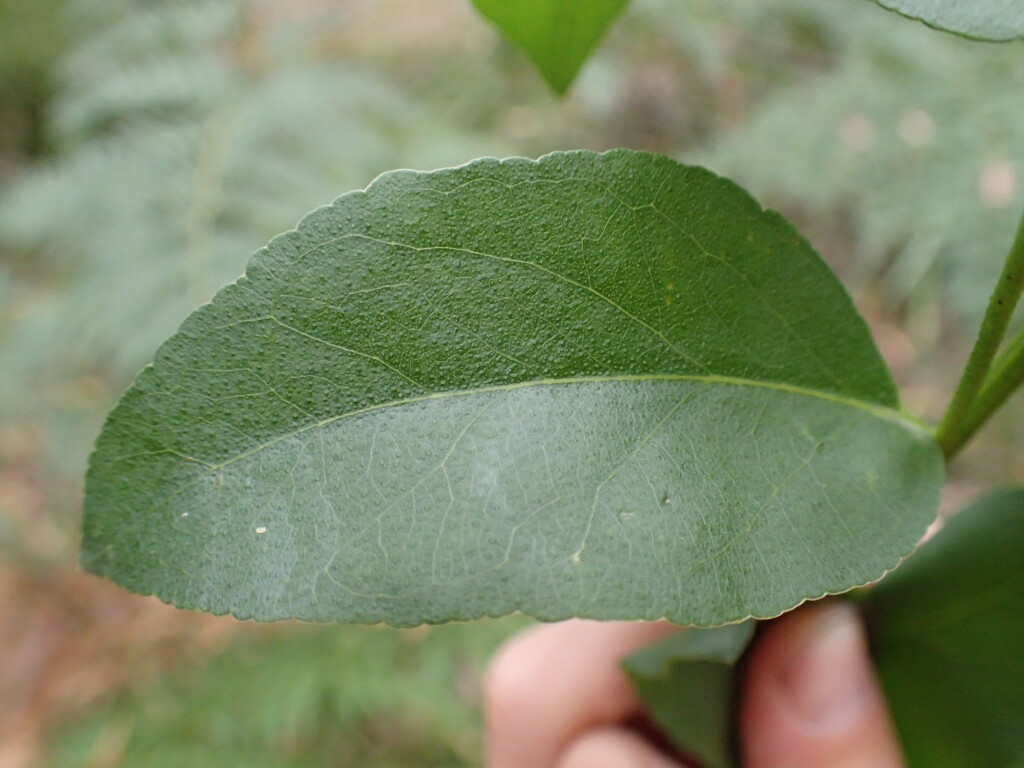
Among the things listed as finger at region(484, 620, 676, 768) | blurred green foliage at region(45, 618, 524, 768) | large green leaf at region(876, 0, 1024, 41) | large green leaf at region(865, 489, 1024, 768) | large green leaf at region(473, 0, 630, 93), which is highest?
large green leaf at region(876, 0, 1024, 41)

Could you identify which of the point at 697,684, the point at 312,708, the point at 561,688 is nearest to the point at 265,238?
the point at 312,708

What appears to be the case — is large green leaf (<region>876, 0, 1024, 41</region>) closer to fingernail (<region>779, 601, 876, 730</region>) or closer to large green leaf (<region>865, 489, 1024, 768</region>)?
large green leaf (<region>865, 489, 1024, 768</region>)

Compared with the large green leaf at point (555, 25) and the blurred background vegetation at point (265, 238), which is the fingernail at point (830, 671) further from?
the blurred background vegetation at point (265, 238)

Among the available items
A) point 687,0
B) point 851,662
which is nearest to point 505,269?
point 851,662

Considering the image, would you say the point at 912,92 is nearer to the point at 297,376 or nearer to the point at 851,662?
the point at 851,662

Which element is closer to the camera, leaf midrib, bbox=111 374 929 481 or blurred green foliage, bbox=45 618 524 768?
leaf midrib, bbox=111 374 929 481

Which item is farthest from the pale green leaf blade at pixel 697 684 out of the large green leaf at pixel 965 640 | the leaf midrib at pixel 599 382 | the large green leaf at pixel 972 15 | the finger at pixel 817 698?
the large green leaf at pixel 972 15

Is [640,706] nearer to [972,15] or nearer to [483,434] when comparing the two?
[483,434]

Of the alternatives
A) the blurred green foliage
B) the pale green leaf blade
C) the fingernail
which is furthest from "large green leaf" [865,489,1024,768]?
the blurred green foliage
